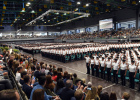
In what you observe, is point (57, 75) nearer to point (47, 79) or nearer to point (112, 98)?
point (47, 79)

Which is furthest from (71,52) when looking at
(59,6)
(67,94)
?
(59,6)

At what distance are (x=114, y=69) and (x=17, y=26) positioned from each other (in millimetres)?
47544

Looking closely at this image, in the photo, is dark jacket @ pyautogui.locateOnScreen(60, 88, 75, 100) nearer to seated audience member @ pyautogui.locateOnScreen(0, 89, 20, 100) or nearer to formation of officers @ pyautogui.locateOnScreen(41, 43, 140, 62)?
seated audience member @ pyautogui.locateOnScreen(0, 89, 20, 100)

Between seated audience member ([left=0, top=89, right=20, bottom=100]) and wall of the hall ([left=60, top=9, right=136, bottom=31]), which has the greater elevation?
wall of the hall ([left=60, top=9, right=136, bottom=31])

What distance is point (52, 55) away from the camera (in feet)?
51.9

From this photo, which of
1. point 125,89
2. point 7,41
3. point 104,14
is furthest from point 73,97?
point 7,41

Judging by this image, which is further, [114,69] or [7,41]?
[7,41]

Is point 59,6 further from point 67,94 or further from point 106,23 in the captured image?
point 67,94

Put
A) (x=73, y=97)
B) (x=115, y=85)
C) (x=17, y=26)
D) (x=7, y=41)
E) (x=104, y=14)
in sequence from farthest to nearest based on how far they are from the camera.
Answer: (x=17, y=26)
(x=7, y=41)
(x=104, y=14)
(x=115, y=85)
(x=73, y=97)

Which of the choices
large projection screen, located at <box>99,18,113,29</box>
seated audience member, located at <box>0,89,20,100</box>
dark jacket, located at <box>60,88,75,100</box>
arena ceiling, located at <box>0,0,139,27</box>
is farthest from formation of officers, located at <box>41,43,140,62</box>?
large projection screen, located at <box>99,18,113,29</box>

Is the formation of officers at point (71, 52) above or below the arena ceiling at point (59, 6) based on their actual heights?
below

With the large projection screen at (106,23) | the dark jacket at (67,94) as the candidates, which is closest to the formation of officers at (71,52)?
the dark jacket at (67,94)

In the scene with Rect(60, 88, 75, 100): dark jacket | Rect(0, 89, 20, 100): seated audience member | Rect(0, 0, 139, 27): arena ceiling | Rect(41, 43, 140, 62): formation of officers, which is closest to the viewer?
Rect(0, 89, 20, 100): seated audience member

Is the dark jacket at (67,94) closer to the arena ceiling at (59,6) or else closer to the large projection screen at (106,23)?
the arena ceiling at (59,6)
